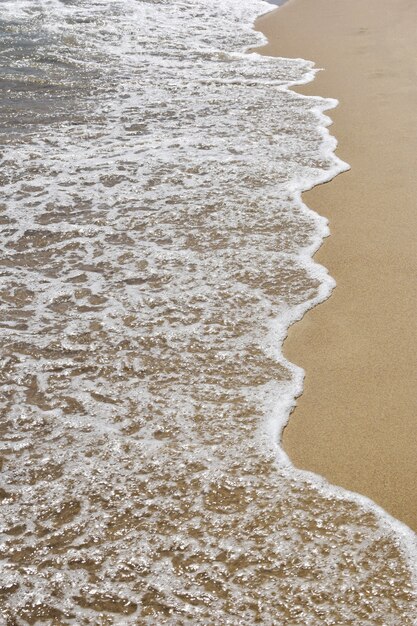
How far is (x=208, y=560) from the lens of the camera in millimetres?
2279

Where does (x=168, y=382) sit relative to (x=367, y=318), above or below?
below

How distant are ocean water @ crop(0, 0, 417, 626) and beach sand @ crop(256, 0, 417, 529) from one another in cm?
10

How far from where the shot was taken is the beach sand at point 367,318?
270cm

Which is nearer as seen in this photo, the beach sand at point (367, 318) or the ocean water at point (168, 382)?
the ocean water at point (168, 382)

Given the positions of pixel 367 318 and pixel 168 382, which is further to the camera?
pixel 367 318

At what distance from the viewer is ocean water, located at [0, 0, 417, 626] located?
2.21m

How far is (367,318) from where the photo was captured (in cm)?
352

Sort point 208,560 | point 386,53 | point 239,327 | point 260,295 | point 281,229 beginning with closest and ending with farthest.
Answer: point 208,560 → point 239,327 → point 260,295 → point 281,229 → point 386,53

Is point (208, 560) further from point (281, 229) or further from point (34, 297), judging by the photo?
point (281, 229)

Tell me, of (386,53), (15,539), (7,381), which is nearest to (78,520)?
(15,539)

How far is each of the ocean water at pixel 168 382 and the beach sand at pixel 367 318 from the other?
104mm

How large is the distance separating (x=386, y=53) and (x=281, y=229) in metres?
4.85

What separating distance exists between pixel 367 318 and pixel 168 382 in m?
1.09

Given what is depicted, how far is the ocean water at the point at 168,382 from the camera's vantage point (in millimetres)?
2207
